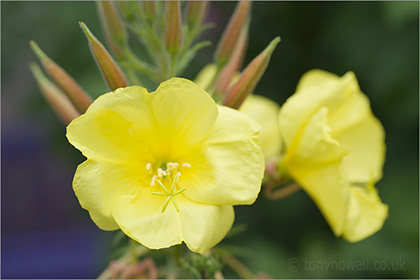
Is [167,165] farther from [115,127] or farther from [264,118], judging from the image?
[264,118]

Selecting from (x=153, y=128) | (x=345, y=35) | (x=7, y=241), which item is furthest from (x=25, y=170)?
(x=153, y=128)

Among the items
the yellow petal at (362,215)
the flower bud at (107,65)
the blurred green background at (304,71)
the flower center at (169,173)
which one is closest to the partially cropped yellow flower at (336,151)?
the yellow petal at (362,215)

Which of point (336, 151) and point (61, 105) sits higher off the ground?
point (61, 105)

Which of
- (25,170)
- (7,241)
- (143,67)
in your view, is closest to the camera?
(143,67)

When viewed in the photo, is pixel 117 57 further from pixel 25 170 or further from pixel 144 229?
pixel 25 170

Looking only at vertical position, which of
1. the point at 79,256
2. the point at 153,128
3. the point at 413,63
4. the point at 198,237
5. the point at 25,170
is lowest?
the point at 79,256

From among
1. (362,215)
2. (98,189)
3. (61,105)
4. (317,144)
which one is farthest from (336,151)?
(61,105)
